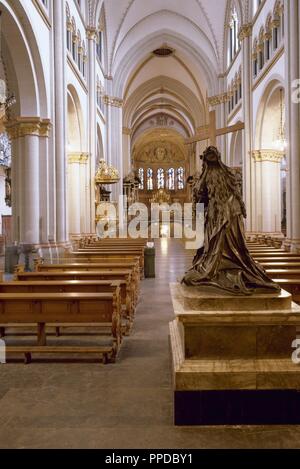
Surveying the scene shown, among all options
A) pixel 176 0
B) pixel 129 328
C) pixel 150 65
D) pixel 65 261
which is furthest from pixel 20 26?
pixel 150 65

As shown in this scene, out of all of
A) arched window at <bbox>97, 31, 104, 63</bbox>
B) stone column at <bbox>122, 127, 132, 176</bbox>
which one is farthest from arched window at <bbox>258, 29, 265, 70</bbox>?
stone column at <bbox>122, 127, 132, 176</bbox>

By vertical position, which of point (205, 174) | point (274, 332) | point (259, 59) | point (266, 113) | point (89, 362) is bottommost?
point (89, 362)

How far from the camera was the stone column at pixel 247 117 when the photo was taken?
19.3 metres

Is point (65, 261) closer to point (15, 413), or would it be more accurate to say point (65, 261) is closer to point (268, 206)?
point (15, 413)

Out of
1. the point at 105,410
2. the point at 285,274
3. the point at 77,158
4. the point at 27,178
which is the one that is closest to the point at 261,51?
the point at 77,158

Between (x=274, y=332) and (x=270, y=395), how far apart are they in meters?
0.50

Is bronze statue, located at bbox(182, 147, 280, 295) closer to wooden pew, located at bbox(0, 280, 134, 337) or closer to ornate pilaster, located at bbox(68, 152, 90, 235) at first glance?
wooden pew, located at bbox(0, 280, 134, 337)

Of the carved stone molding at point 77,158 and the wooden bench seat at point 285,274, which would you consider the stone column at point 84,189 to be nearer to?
the carved stone molding at point 77,158

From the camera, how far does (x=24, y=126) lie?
478 inches

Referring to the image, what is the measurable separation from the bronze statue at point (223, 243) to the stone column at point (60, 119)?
969 centimetres

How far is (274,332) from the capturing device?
359 centimetres

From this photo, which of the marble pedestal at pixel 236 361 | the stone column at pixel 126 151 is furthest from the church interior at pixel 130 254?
the stone column at pixel 126 151
